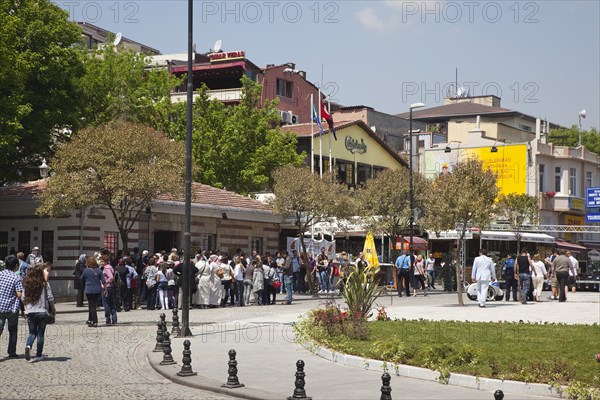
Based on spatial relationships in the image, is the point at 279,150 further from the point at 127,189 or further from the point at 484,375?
the point at 484,375

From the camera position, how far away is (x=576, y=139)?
89375mm

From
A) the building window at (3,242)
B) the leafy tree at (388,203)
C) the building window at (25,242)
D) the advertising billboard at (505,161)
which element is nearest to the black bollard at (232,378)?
the building window at (25,242)

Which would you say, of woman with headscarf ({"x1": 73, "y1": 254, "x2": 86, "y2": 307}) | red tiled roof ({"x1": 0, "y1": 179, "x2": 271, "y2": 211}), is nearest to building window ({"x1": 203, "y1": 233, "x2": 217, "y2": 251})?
red tiled roof ({"x1": 0, "y1": 179, "x2": 271, "y2": 211})

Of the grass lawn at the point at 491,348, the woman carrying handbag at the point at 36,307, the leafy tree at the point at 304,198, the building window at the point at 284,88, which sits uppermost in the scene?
the building window at the point at 284,88

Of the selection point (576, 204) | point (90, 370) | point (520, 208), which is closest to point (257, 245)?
point (520, 208)

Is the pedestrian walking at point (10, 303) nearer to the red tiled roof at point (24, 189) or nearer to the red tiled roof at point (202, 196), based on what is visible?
the red tiled roof at point (202, 196)

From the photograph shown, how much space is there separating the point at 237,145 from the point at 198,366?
132 feet

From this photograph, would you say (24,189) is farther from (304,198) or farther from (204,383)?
(204,383)

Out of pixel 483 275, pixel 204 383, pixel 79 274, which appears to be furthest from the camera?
pixel 483 275

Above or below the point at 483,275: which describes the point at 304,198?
above

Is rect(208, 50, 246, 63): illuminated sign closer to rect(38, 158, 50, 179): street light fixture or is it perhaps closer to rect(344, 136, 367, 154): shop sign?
rect(344, 136, 367, 154): shop sign

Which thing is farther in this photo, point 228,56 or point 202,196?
point 228,56

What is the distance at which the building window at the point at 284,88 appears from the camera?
2835 inches

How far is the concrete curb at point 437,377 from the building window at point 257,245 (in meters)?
28.3
